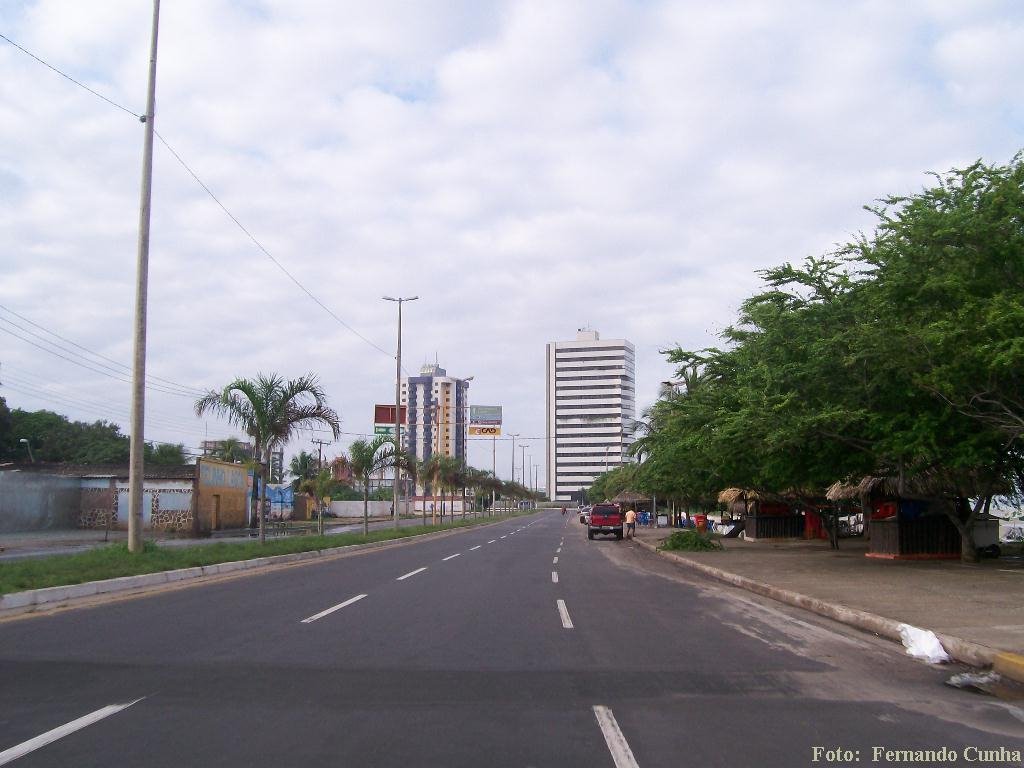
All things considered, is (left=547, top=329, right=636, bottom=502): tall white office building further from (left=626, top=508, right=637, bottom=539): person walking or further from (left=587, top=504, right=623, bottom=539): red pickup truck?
(left=587, top=504, right=623, bottom=539): red pickup truck

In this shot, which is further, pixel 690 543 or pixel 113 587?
pixel 690 543

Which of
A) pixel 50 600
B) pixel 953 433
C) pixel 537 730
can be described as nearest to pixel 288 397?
pixel 50 600

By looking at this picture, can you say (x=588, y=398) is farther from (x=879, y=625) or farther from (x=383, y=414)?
(x=879, y=625)

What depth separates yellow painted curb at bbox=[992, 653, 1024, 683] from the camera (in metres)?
8.10

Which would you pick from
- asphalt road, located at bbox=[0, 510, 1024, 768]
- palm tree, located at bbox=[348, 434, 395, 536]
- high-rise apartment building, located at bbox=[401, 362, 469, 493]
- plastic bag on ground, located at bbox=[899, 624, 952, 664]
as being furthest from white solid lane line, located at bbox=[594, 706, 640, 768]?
high-rise apartment building, located at bbox=[401, 362, 469, 493]

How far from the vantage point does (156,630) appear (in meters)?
10.6

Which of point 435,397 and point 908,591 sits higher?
point 435,397

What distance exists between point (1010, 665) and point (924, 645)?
1142mm

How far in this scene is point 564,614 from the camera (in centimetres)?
1259

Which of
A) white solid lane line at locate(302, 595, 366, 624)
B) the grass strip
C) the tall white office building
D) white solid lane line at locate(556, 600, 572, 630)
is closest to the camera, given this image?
white solid lane line at locate(556, 600, 572, 630)

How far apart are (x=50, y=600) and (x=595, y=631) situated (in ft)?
29.0

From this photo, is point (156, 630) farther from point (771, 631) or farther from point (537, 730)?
point (771, 631)

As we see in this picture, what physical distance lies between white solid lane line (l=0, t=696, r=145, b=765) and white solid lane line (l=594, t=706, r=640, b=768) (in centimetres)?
387

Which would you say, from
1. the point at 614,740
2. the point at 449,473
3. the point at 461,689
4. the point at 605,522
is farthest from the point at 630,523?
the point at 614,740
